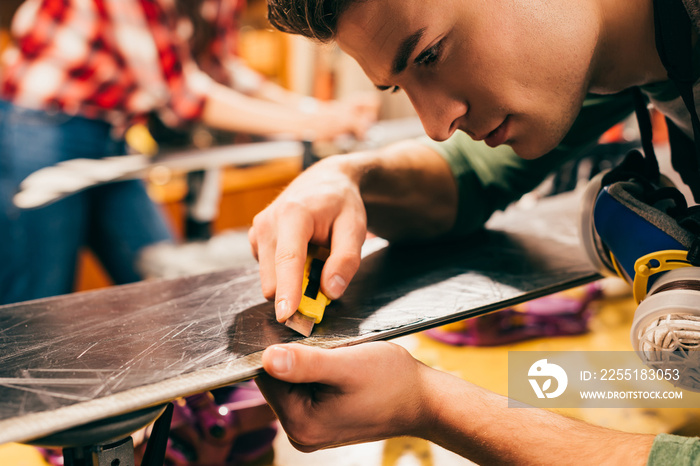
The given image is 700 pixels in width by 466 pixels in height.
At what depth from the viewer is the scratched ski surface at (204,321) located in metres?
0.38

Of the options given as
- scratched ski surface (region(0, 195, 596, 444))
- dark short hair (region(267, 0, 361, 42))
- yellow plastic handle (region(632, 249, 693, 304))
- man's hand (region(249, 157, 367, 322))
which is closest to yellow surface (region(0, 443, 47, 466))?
scratched ski surface (region(0, 195, 596, 444))

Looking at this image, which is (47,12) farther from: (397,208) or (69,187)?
(397,208)

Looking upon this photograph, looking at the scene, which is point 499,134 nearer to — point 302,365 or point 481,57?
point 481,57

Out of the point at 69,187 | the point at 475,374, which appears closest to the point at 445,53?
the point at 475,374

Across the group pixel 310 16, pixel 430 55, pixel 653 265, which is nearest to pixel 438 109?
pixel 430 55

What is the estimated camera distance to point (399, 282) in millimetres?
661

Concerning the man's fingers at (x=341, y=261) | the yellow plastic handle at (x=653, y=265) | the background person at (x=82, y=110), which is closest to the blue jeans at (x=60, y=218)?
the background person at (x=82, y=110)

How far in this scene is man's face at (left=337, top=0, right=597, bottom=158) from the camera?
538mm

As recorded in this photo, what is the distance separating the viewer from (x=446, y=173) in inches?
32.6

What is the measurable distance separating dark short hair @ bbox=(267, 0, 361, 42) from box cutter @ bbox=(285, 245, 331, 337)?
0.26 metres

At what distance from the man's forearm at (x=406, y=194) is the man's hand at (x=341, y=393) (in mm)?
359

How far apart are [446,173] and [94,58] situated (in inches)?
34.8

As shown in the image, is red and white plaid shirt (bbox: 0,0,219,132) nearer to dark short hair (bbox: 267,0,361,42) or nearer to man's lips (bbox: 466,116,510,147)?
dark short hair (bbox: 267,0,361,42)

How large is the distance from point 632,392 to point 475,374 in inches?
8.1
